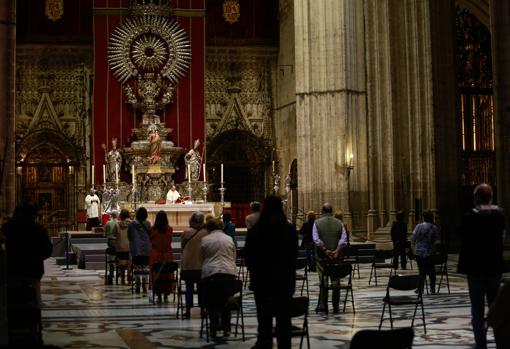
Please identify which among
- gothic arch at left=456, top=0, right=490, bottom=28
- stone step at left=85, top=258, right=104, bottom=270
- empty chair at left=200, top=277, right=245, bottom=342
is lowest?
stone step at left=85, top=258, right=104, bottom=270

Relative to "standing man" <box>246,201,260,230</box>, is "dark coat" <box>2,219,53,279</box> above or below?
below

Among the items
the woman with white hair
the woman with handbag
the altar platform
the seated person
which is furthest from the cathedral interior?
the woman with white hair

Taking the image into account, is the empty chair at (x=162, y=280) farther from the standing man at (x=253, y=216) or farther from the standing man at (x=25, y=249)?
the standing man at (x=25, y=249)

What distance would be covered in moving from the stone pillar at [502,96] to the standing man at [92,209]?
48.9 ft

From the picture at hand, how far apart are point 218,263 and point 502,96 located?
9320mm

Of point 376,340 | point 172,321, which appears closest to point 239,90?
point 172,321

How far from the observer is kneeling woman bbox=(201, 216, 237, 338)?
1054 cm

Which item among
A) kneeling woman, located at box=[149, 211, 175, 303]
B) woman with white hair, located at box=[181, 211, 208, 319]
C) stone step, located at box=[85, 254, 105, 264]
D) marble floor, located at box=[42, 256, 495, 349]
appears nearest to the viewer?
marble floor, located at box=[42, 256, 495, 349]

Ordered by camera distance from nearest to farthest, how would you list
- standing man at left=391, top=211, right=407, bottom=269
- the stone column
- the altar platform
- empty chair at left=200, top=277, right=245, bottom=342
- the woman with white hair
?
empty chair at left=200, top=277, right=245, bottom=342
the woman with white hair
the stone column
standing man at left=391, top=211, right=407, bottom=269
the altar platform

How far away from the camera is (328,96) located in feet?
90.9

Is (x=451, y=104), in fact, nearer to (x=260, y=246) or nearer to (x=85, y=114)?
(x=85, y=114)

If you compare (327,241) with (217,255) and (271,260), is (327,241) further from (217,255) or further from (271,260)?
(271,260)

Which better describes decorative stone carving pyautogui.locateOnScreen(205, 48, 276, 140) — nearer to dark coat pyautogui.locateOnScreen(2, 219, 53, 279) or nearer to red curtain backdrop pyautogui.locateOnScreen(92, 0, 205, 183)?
red curtain backdrop pyautogui.locateOnScreen(92, 0, 205, 183)

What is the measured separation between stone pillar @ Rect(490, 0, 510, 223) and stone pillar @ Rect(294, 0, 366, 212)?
30.5 feet
